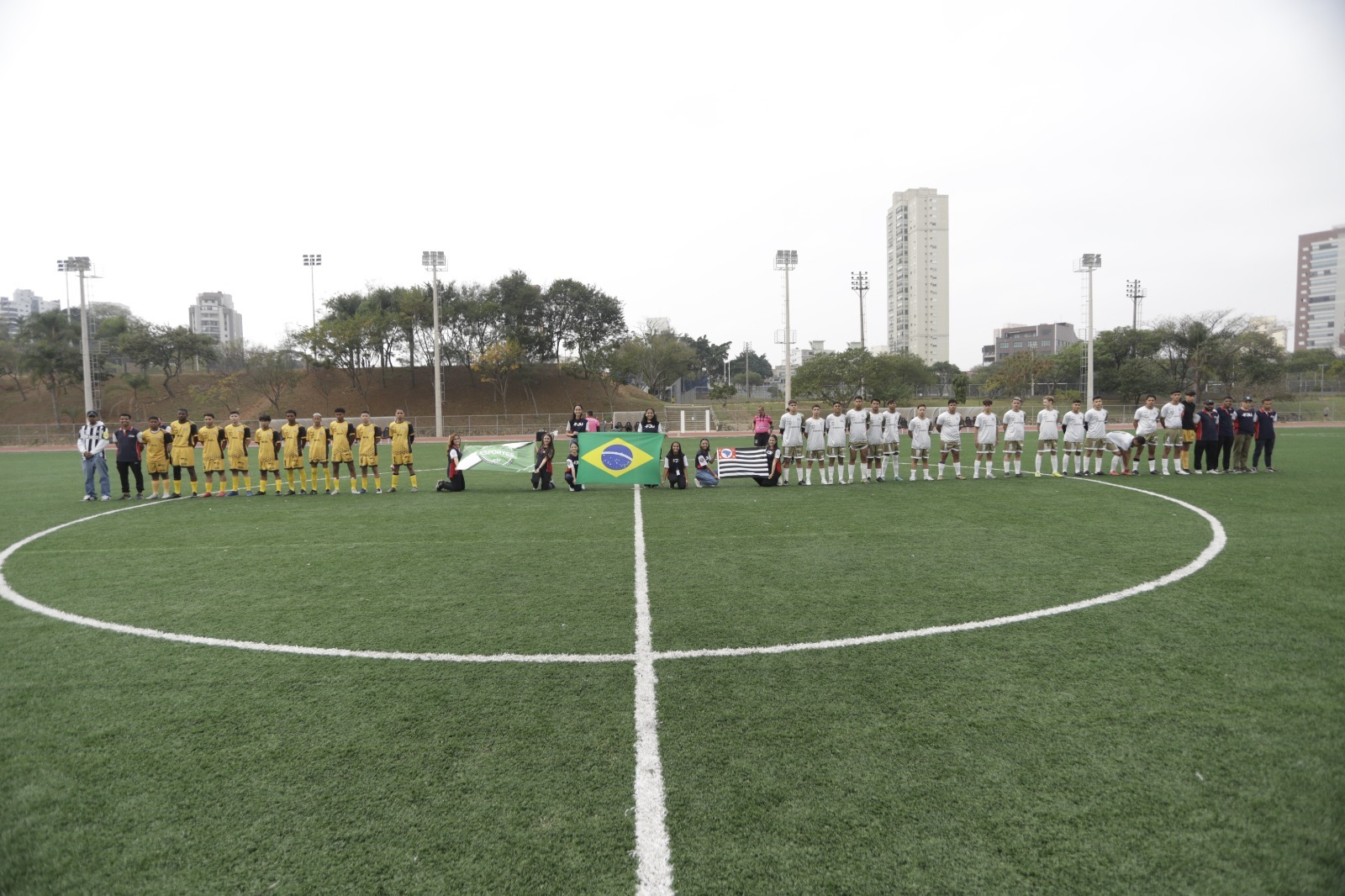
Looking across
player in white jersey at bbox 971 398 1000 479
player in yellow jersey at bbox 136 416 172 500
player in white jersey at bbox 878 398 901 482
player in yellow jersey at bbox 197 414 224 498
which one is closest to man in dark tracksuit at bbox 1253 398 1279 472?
player in white jersey at bbox 971 398 1000 479

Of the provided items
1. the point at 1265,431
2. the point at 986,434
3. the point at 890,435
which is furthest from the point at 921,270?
the point at 890,435

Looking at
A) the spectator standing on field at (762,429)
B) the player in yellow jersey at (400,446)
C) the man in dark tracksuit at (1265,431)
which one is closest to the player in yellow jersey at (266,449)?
the player in yellow jersey at (400,446)

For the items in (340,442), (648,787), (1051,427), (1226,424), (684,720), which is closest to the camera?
(648,787)

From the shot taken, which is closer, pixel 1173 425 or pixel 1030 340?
pixel 1173 425

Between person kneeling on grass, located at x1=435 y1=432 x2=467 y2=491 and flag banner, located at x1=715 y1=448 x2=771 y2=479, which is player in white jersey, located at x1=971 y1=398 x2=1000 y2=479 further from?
person kneeling on grass, located at x1=435 y1=432 x2=467 y2=491

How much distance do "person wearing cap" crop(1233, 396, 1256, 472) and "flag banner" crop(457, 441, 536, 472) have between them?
15759mm

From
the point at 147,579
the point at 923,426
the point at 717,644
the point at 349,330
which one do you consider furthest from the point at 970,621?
the point at 349,330

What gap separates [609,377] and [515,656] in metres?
52.9

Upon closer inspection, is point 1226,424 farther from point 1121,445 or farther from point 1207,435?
point 1121,445

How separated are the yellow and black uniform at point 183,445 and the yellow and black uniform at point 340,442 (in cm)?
262

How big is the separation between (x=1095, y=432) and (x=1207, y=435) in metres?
2.37

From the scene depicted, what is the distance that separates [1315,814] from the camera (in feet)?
10.2

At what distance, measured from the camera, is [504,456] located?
51.3 feet

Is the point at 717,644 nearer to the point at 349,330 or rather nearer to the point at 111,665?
the point at 111,665
